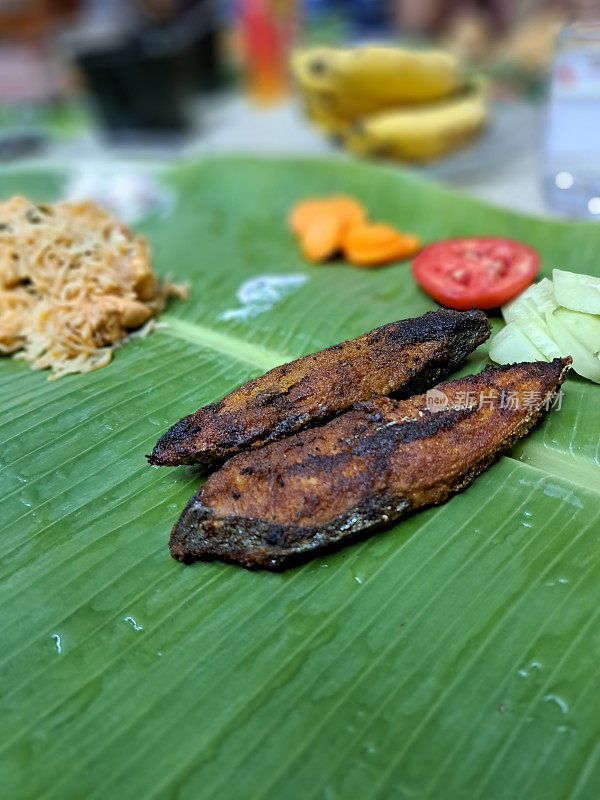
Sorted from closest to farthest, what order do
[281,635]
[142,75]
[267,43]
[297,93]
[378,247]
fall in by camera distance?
[281,635], [378,247], [297,93], [142,75], [267,43]

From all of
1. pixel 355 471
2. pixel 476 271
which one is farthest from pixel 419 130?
pixel 355 471

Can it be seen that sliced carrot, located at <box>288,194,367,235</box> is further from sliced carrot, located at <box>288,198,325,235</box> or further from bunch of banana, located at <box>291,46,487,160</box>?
bunch of banana, located at <box>291,46,487,160</box>

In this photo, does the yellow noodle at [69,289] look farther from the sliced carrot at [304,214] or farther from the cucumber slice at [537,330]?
the cucumber slice at [537,330]

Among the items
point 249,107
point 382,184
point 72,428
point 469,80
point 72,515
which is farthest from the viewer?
point 249,107

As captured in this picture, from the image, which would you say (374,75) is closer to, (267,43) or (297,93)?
(297,93)

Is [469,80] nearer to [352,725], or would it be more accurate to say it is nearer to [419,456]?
[419,456]

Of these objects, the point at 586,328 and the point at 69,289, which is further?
the point at 69,289

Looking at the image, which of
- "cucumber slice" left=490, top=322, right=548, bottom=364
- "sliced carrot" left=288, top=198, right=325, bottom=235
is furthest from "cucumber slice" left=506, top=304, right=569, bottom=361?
"sliced carrot" left=288, top=198, right=325, bottom=235

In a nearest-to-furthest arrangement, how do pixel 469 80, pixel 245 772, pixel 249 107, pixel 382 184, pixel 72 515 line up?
pixel 245 772, pixel 72 515, pixel 382 184, pixel 469 80, pixel 249 107

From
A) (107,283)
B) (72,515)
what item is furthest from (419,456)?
(107,283)
